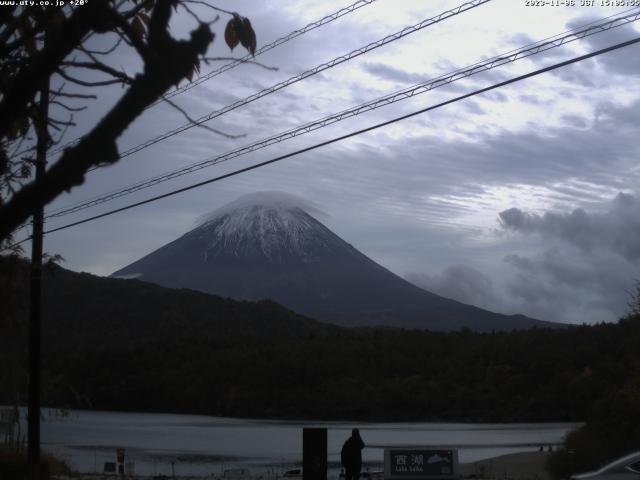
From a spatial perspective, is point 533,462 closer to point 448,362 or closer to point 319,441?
point 319,441

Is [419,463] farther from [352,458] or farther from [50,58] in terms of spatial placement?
[50,58]

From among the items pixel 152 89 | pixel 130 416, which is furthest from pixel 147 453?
pixel 152 89

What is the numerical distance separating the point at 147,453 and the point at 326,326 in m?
95.1

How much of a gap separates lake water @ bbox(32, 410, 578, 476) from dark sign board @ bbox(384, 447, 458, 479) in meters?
19.4

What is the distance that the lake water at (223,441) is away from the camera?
1906 inches

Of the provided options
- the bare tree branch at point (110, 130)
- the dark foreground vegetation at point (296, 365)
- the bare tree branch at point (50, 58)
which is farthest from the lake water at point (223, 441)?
the bare tree branch at point (110, 130)

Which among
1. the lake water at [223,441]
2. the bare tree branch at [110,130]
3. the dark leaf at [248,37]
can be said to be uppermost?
the dark leaf at [248,37]

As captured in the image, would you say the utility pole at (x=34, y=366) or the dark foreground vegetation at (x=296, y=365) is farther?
the dark foreground vegetation at (x=296, y=365)

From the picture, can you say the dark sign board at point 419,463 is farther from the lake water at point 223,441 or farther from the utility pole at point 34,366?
the lake water at point 223,441

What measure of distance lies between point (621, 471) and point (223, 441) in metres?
61.1

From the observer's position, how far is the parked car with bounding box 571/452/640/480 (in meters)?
13.6

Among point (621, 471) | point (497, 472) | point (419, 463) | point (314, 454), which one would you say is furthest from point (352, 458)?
point (497, 472)

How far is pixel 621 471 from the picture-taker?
45.1 ft

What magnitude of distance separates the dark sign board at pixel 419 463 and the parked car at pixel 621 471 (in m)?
7.06
